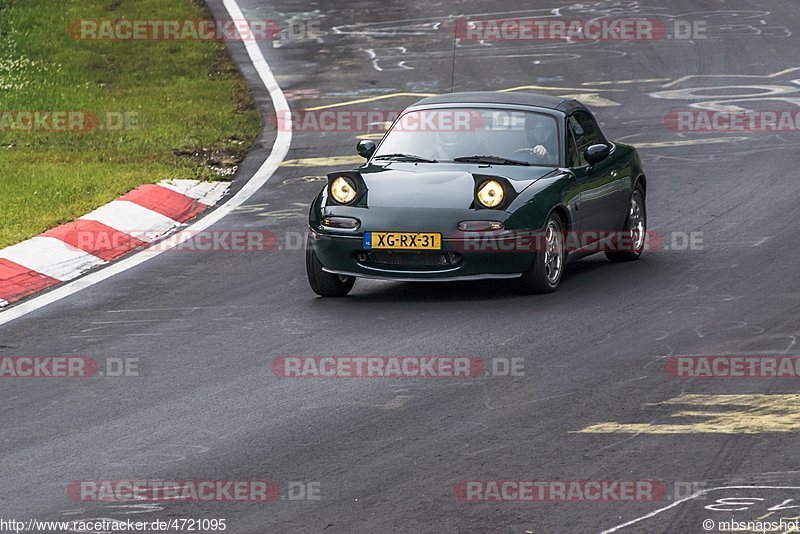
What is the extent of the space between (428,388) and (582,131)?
4.32 meters

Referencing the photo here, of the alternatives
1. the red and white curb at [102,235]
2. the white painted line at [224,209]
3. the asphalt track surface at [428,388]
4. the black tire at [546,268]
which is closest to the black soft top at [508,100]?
the black tire at [546,268]

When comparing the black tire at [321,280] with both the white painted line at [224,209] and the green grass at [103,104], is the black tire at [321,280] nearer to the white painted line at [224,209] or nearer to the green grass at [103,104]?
the white painted line at [224,209]

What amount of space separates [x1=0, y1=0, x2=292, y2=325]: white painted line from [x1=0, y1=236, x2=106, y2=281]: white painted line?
0.69ft

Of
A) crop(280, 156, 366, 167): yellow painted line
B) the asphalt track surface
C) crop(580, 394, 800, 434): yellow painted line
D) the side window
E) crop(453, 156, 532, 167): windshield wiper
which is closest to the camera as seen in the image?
the asphalt track surface

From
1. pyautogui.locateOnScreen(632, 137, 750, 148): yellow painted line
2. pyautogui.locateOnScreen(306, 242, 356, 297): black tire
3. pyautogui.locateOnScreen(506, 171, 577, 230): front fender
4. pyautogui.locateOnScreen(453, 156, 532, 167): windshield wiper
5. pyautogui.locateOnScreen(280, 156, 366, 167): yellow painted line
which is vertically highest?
pyautogui.locateOnScreen(453, 156, 532, 167): windshield wiper

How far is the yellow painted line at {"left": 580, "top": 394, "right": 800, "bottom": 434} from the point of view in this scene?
25.1ft

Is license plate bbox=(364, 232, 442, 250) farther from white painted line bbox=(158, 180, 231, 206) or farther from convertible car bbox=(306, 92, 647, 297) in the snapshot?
white painted line bbox=(158, 180, 231, 206)

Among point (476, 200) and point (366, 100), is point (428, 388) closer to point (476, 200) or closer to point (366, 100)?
point (476, 200)

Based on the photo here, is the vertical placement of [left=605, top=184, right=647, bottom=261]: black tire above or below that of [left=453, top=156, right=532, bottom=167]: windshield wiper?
below

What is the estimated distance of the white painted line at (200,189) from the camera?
51.4 feet

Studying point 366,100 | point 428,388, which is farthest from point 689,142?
point 428,388

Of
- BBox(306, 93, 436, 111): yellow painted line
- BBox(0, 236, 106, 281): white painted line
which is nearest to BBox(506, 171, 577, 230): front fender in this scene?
BBox(0, 236, 106, 281): white painted line

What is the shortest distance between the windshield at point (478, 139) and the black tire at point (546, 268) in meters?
0.64

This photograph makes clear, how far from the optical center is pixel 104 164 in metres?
17.2
